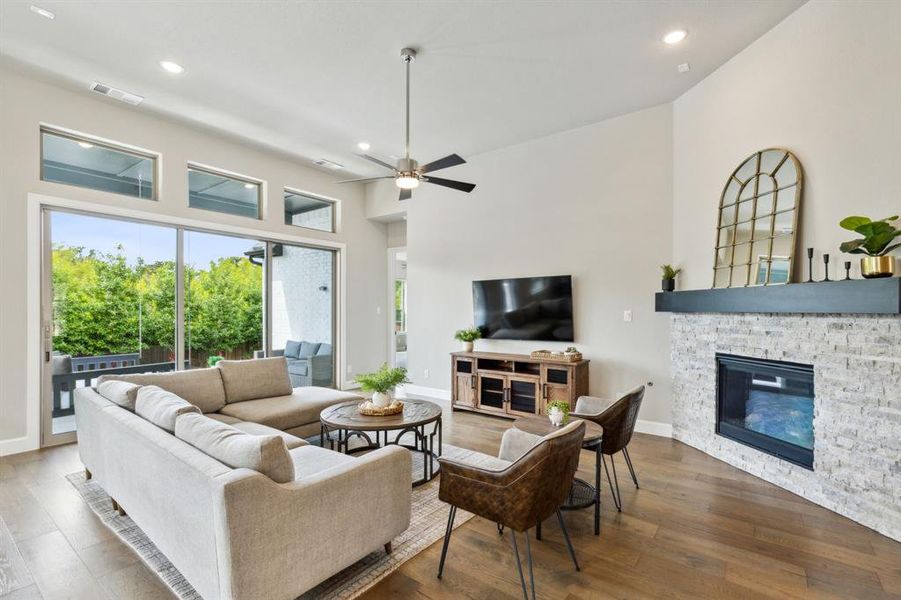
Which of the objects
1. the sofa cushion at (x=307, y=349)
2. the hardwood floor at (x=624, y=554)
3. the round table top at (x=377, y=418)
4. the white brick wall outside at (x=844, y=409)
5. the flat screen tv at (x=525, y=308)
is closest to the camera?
the hardwood floor at (x=624, y=554)

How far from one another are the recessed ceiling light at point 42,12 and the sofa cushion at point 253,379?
3045 millimetres

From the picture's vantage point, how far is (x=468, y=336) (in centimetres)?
589

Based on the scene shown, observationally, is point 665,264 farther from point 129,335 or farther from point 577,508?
point 129,335

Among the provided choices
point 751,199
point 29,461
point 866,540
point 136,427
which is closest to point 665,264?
point 751,199

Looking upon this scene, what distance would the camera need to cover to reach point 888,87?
2717mm

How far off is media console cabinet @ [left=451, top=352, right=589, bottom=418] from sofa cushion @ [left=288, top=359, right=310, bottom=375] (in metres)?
2.45

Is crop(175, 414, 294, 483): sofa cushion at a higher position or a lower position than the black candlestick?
lower

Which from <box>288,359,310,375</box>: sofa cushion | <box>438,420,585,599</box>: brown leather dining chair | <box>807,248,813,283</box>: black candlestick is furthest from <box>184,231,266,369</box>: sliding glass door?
<box>807,248,813,283</box>: black candlestick

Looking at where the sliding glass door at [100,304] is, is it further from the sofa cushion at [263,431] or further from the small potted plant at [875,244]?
the small potted plant at [875,244]

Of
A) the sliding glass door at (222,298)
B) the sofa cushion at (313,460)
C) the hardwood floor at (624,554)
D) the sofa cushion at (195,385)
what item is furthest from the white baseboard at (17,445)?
the sofa cushion at (313,460)

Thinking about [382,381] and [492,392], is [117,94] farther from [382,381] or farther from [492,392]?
[492,392]

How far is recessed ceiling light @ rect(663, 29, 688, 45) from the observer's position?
3379 millimetres

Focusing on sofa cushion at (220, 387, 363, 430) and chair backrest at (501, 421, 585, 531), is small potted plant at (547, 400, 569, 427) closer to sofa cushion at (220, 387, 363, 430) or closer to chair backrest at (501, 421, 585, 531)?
chair backrest at (501, 421, 585, 531)

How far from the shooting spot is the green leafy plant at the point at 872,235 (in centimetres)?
258
